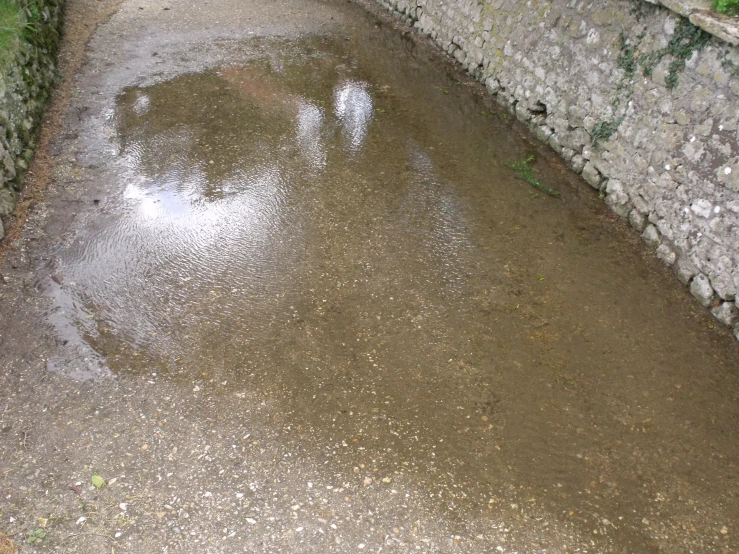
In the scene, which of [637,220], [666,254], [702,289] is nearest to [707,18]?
[637,220]

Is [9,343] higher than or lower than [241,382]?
lower

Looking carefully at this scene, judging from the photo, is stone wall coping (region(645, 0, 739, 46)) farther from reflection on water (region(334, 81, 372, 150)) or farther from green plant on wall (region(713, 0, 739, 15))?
reflection on water (region(334, 81, 372, 150))

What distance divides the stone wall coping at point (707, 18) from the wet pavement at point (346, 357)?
1923 millimetres

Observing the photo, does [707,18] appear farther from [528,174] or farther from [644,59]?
[528,174]

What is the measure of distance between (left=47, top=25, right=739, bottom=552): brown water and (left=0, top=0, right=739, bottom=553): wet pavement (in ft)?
0.07

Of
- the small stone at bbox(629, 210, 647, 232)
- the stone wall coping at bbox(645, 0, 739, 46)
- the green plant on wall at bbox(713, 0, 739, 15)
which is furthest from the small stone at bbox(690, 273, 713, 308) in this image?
the green plant on wall at bbox(713, 0, 739, 15)

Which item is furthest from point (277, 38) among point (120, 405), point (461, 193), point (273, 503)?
point (273, 503)

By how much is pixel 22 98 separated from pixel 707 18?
722 centimetres

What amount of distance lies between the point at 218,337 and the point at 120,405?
887 mm

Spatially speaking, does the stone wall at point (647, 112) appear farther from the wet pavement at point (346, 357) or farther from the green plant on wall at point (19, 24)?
the green plant on wall at point (19, 24)

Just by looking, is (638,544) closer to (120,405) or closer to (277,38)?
(120,405)

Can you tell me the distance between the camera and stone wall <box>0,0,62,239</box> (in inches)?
230

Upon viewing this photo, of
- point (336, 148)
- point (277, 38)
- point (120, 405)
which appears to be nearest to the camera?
point (120, 405)

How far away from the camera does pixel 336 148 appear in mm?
7141
